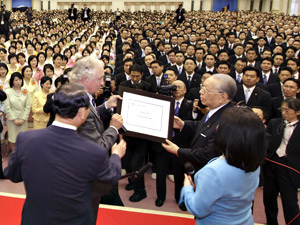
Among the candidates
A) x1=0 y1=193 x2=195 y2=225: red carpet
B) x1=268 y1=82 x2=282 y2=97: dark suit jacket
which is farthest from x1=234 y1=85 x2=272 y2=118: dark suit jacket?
x1=0 y1=193 x2=195 y2=225: red carpet

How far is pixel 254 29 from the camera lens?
10.6 meters

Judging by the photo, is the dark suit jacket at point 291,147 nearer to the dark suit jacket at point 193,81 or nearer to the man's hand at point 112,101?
the man's hand at point 112,101

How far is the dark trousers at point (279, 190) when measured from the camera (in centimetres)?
255

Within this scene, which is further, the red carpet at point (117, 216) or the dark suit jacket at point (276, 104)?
the dark suit jacket at point (276, 104)

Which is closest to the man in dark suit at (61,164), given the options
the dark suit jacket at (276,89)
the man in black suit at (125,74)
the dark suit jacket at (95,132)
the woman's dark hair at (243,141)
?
the dark suit jacket at (95,132)

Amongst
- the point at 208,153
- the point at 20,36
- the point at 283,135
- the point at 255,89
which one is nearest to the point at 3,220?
the point at 208,153

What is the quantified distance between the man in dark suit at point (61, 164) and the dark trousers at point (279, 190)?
191 centimetres

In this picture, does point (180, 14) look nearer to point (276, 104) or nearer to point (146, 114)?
point (276, 104)

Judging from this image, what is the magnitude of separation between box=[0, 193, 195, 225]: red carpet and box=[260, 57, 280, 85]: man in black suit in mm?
3387

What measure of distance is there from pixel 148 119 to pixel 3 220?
54.5 inches

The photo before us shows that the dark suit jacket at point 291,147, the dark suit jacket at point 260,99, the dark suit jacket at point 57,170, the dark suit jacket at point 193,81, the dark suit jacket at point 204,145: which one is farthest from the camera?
the dark suit jacket at point 193,81

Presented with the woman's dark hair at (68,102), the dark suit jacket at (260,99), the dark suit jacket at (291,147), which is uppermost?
the woman's dark hair at (68,102)

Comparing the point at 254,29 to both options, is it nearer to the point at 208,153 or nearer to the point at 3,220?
the point at 208,153

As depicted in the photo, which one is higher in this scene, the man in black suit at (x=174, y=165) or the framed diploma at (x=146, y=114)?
the framed diploma at (x=146, y=114)
